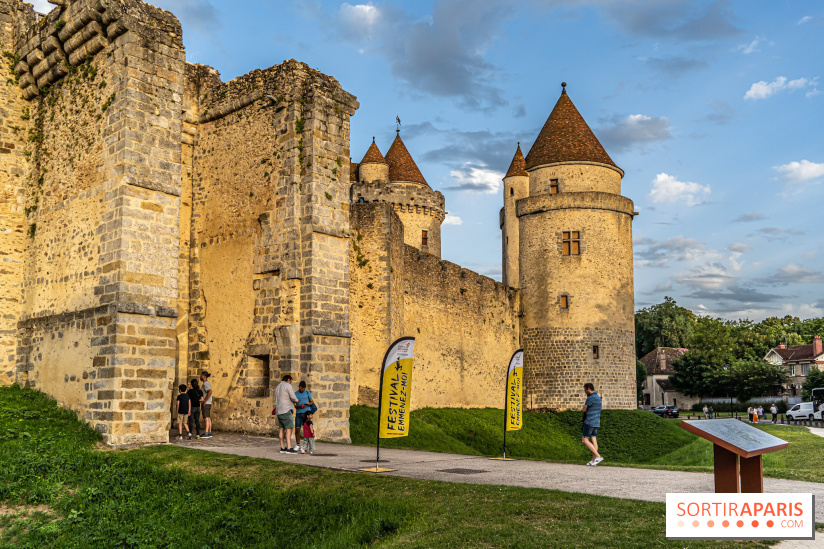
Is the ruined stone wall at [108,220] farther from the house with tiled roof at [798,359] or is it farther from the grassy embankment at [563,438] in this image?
the house with tiled roof at [798,359]

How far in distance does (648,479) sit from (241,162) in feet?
41.6

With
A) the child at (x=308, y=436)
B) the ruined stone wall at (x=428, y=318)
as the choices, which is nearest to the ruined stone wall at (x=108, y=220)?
the child at (x=308, y=436)

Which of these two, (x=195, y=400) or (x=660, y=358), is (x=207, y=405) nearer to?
(x=195, y=400)

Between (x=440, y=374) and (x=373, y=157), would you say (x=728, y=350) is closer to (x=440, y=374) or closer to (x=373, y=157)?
(x=373, y=157)

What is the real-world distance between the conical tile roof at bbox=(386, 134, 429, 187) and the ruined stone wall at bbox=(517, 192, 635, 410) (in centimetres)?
888

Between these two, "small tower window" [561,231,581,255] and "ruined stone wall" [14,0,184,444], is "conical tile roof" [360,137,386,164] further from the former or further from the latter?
"ruined stone wall" [14,0,184,444]

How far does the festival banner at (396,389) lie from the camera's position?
13156mm

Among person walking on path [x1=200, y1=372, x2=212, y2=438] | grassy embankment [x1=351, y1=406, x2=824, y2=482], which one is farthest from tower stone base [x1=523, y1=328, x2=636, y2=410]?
person walking on path [x1=200, y1=372, x2=212, y2=438]

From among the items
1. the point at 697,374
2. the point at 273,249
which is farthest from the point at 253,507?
the point at 697,374

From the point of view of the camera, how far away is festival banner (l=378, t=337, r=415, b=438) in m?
13.2

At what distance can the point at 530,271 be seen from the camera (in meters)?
37.3

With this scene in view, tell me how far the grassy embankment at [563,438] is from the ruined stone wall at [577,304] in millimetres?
1613

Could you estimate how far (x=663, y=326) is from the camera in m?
93.8

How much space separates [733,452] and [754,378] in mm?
62601
